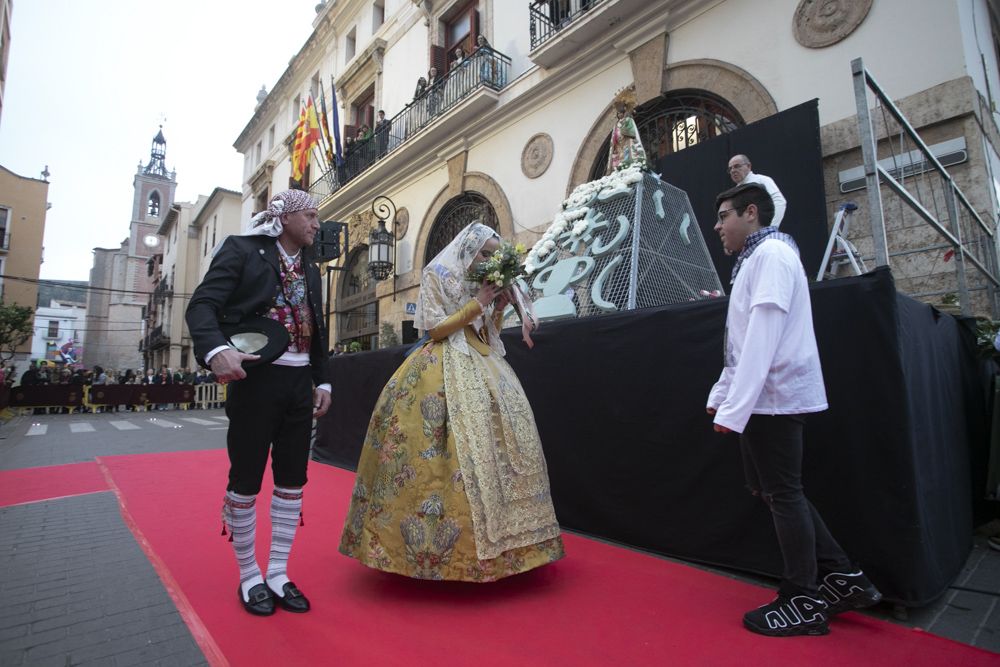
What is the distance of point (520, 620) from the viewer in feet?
6.98

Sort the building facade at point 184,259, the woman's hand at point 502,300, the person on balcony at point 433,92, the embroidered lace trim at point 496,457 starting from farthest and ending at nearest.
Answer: the building facade at point 184,259, the person on balcony at point 433,92, the woman's hand at point 502,300, the embroidered lace trim at point 496,457

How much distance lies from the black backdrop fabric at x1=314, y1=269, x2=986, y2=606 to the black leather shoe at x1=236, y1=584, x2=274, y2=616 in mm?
1801

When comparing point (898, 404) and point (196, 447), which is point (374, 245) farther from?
point (898, 404)

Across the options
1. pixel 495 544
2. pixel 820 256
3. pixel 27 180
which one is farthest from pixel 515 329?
pixel 27 180

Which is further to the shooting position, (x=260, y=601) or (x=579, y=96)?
(x=579, y=96)

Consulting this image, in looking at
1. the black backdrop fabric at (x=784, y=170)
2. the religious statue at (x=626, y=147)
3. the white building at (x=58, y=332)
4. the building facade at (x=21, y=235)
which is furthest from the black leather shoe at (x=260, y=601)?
the white building at (x=58, y=332)

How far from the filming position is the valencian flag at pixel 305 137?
1523 cm

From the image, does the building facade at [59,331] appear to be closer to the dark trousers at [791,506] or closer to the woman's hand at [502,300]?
the woman's hand at [502,300]

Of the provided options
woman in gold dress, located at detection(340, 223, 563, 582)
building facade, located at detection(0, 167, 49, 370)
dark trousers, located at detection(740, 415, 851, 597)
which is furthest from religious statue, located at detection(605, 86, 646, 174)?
building facade, located at detection(0, 167, 49, 370)

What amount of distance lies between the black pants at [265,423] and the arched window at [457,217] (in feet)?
26.2

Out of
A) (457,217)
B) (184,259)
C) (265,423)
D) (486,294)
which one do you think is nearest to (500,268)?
(486,294)

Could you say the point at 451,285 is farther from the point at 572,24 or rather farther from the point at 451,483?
the point at 572,24

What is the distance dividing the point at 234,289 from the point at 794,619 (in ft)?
8.36

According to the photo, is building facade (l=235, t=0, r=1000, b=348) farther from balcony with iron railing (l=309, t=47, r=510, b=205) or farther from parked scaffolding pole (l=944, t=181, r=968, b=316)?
parked scaffolding pole (l=944, t=181, r=968, b=316)
